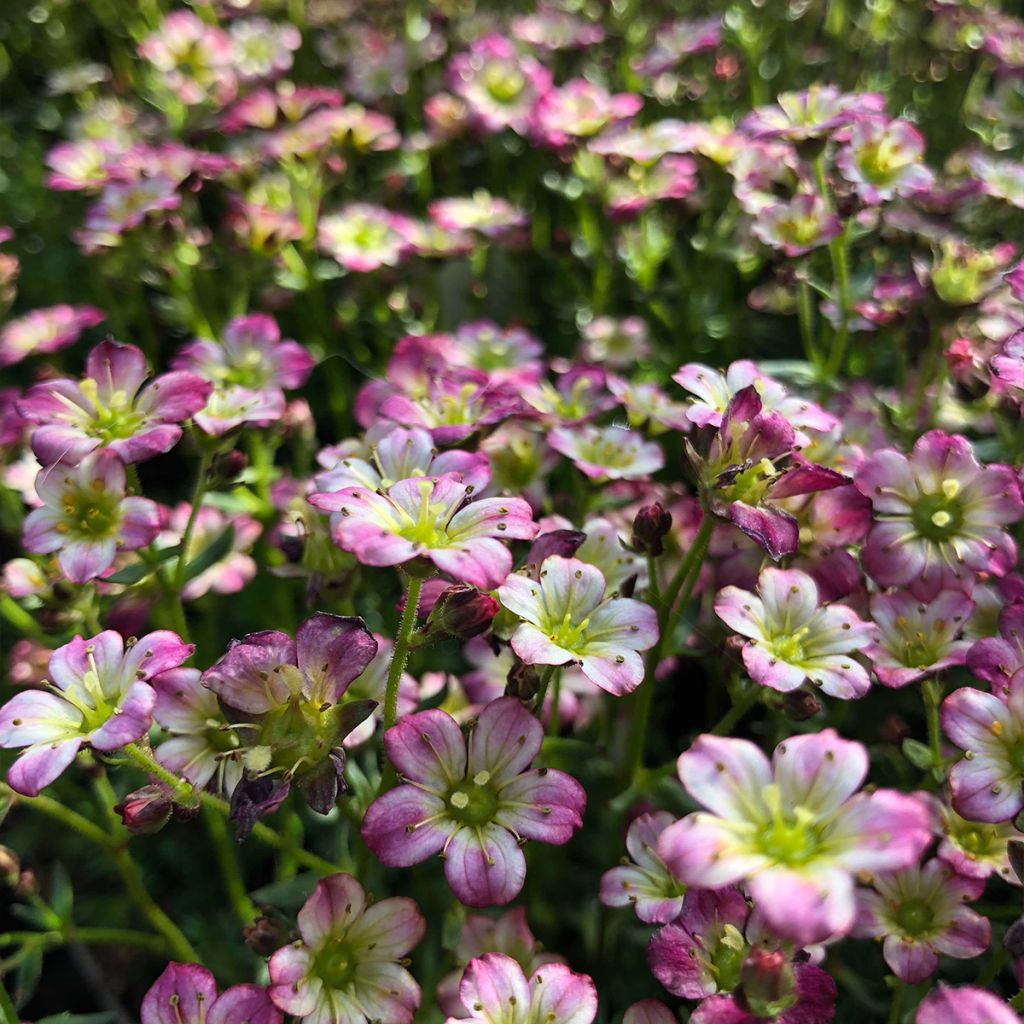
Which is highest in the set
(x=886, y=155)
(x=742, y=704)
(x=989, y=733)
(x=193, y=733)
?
(x=886, y=155)

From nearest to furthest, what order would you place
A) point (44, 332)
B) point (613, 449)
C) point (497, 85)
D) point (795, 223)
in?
A: point (613, 449) < point (795, 223) < point (44, 332) < point (497, 85)

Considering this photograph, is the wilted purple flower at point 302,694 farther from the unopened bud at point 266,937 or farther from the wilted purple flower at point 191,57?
the wilted purple flower at point 191,57

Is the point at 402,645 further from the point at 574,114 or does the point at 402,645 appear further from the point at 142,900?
the point at 574,114

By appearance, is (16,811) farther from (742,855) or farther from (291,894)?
(742,855)

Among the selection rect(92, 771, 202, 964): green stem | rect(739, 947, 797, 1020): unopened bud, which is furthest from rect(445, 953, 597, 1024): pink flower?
rect(92, 771, 202, 964): green stem

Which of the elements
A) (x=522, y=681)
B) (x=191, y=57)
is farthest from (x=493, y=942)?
(x=191, y=57)
